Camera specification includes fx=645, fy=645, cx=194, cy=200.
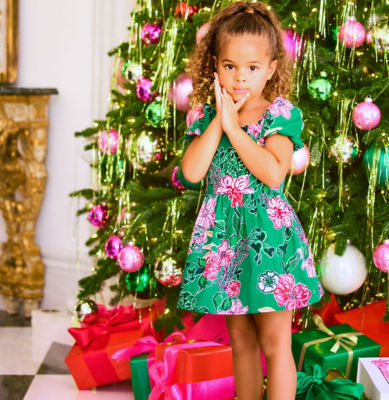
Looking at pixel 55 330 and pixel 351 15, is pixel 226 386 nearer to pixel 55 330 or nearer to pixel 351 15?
pixel 55 330

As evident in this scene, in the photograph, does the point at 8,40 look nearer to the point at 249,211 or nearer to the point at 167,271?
the point at 167,271

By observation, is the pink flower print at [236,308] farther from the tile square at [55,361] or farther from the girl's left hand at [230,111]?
the tile square at [55,361]

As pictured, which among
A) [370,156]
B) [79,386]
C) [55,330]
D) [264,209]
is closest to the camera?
[264,209]

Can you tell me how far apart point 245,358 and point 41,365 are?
1.01 m

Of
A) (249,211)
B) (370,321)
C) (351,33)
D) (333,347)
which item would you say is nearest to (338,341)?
(333,347)

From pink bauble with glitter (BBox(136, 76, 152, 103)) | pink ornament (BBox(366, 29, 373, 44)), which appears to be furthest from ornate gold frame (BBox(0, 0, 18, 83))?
pink ornament (BBox(366, 29, 373, 44))

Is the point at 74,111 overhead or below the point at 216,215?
overhead

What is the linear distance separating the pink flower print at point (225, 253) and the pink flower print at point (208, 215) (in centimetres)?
5

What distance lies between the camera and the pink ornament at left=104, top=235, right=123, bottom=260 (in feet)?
6.41

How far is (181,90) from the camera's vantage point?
6.18 feet

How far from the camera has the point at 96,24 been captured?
8.64 ft

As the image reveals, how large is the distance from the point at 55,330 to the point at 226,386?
88 centimetres

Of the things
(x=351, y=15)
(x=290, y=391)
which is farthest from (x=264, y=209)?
(x=351, y=15)

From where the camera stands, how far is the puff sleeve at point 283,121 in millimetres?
1240
